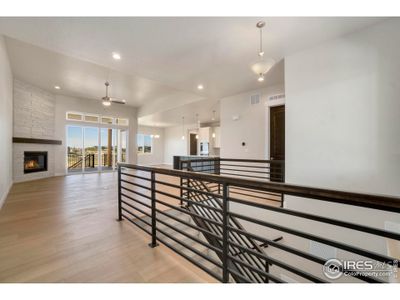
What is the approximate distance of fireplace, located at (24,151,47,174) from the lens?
6.38 metres

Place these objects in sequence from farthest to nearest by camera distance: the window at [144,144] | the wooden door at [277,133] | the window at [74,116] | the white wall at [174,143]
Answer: the window at [144,144], the white wall at [174,143], the window at [74,116], the wooden door at [277,133]

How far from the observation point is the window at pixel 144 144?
42.0 ft

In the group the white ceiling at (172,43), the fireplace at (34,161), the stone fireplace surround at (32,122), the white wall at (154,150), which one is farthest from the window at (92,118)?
the white wall at (154,150)

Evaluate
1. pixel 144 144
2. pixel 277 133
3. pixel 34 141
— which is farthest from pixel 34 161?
pixel 277 133

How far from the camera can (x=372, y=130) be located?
8.41ft

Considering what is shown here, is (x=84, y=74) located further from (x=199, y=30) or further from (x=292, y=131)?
(x=292, y=131)

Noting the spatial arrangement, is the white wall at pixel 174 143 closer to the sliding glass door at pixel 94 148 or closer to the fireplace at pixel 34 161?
the sliding glass door at pixel 94 148

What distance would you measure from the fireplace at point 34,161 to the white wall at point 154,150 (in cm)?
583

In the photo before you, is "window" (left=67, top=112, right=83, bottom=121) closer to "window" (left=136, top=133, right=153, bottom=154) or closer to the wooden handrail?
"window" (left=136, top=133, right=153, bottom=154)

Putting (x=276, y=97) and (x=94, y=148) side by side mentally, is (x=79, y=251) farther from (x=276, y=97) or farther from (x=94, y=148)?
(x=94, y=148)

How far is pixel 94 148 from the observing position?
887cm

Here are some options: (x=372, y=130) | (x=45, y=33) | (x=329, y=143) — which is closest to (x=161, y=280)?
(x=329, y=143)

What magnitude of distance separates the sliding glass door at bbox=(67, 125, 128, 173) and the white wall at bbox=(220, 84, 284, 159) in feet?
19.4

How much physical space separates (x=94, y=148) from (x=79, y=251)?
783 centimetres
